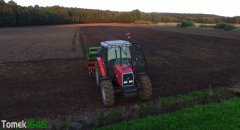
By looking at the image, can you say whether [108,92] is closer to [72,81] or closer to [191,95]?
[191,95]

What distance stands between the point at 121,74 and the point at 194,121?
9.20 ft

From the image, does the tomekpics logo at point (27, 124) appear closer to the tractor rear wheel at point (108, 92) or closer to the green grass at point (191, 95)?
the tractor rear wheel at point (108, 92)

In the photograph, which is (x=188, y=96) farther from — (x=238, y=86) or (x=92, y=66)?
(x=92, y=66)

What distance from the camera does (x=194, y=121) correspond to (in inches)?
281

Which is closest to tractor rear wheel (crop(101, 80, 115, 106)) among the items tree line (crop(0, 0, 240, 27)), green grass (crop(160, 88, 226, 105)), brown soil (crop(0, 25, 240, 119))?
brown soil (crop(0, 25, 240, 119))

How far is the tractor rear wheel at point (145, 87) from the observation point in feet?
29.7

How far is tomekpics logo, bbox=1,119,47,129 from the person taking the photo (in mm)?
7761

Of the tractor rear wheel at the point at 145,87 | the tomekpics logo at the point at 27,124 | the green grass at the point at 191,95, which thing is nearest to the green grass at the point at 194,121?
the green grass at the point at 191,95

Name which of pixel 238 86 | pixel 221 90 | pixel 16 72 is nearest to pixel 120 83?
pixel 221 90

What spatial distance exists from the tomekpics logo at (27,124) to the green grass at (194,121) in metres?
2.02

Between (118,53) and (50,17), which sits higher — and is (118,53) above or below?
below

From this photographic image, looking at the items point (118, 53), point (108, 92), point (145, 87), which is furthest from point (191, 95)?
point (108, 92)

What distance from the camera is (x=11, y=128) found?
769cm

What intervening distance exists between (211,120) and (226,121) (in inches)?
14.7
